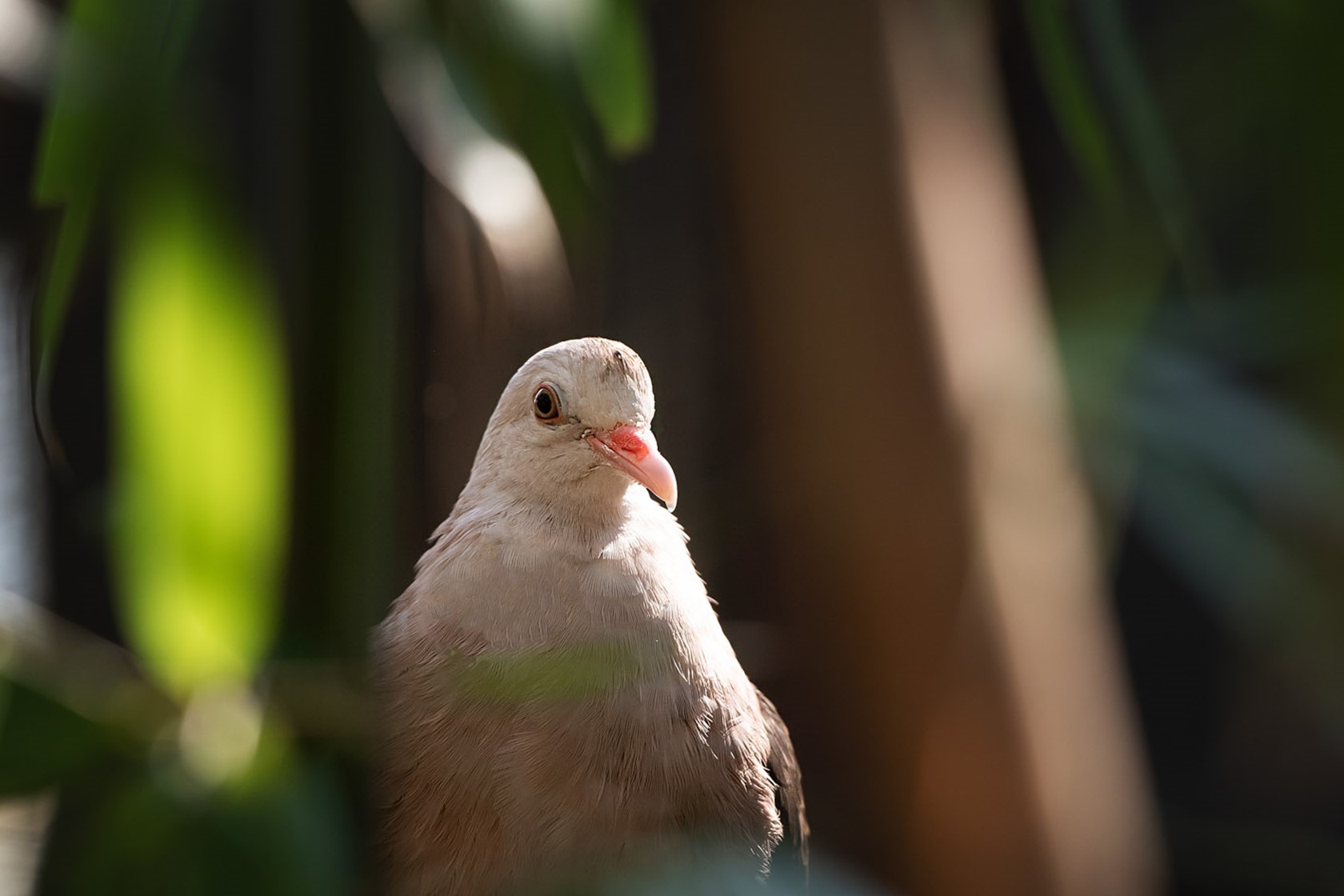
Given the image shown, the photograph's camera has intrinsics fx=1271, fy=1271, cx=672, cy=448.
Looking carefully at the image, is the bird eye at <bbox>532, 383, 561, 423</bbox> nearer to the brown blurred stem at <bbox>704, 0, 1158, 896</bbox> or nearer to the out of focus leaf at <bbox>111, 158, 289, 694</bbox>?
the out of focus leaf at <bbox>111, 158, 289, 694</bbox>

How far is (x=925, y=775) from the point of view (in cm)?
124

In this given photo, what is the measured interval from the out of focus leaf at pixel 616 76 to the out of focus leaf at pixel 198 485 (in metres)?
0.21

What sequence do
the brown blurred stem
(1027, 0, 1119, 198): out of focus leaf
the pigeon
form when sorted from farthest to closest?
the brown blurred stem, (1027, 0, 1119, 198): out of focus leaf, the pigeon

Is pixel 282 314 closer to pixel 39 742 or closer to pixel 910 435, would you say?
pixel 39 742

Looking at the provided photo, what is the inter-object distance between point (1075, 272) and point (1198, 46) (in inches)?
8.8

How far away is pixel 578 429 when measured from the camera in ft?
1.80

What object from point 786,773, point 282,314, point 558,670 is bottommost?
point 786,773

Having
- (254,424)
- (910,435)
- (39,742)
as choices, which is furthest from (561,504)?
(910,435)

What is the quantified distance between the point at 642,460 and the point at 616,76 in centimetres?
18

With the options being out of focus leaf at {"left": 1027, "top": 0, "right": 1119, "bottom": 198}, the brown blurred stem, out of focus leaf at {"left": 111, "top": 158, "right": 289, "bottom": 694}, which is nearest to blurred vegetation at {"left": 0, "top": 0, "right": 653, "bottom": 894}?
out of focus leaf at {"left": 111, "top": 158, "right": 289, "bottom": 694}

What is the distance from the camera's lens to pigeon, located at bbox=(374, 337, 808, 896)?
497 mm

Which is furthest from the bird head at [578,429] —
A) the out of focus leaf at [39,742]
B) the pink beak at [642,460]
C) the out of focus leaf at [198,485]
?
the out of focus leaf at [39,742]

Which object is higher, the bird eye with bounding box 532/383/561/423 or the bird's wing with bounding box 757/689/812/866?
the bird eye with bounding box 532/383/561/423

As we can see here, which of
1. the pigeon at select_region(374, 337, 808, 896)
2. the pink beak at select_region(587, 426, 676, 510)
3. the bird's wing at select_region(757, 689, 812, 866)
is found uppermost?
the pink beak at select_region(587, 426, 676, 510)
